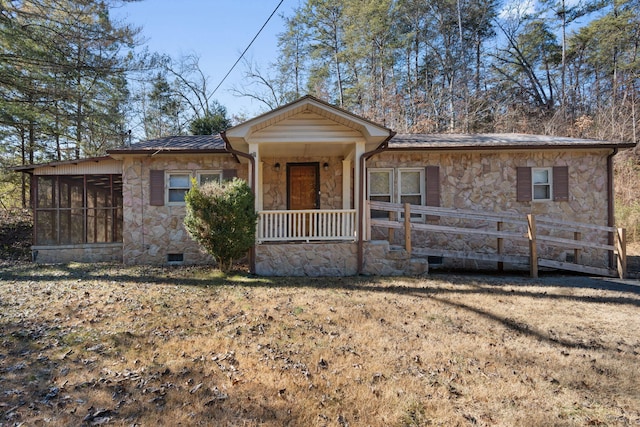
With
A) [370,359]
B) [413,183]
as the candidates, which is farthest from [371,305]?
[413,183]

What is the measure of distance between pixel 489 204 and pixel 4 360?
9733 mm

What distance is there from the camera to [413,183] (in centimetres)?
961

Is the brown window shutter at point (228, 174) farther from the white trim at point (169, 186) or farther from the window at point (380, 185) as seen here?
the window at point (380, 185)

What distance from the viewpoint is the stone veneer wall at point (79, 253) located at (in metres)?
9.79

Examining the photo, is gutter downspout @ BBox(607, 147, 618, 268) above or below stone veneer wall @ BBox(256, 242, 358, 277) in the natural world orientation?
above

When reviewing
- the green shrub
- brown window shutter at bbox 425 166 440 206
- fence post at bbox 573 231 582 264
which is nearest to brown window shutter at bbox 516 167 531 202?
fence post at bbox 573 231 582 264

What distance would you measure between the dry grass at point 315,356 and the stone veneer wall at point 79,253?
352 centimetres

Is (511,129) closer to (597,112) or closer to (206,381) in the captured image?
(597,112)

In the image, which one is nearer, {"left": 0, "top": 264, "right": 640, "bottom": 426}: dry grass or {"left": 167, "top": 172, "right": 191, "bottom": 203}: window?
{"left": 0, "top": 264, "right": 640, "bottom": 426}: dry grass

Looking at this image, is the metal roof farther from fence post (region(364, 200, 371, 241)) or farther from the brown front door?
the brown front door

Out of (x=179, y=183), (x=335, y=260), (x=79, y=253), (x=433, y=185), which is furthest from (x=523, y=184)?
(x=79, y=253)

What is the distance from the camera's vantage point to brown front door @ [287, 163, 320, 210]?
10062 millimetres

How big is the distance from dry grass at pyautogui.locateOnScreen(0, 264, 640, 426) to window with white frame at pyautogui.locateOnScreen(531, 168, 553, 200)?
11.6 feet

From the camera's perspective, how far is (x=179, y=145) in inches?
378
